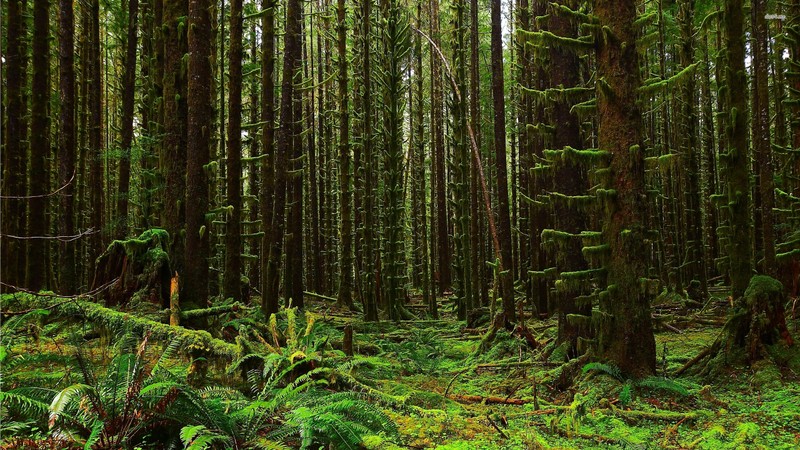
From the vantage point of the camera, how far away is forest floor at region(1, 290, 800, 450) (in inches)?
160

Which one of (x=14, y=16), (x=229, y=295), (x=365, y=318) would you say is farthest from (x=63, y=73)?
(x=365, y=318)

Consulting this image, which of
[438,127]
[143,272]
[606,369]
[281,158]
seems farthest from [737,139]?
[438,127]

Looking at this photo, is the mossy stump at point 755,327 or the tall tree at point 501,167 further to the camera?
the tall tree at point 501,167

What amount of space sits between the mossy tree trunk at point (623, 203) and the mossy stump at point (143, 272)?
224 inches

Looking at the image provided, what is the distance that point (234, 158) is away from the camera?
8.80 m

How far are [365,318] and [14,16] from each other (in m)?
9.92

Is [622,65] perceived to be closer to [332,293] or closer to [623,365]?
[623,365]

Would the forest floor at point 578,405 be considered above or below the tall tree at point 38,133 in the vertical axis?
below

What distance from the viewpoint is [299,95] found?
1870cm

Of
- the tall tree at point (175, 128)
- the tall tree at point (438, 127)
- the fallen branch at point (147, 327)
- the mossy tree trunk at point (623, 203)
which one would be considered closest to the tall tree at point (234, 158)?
the tall tree at point (175, 128)

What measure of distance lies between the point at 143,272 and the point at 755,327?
778cm

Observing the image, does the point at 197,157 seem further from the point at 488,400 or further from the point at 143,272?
the point at 488,400

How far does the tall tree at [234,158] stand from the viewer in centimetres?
879

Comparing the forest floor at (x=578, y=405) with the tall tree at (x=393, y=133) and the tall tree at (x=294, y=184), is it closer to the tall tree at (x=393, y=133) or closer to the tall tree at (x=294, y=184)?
the tall tree at (x=393, y=133)
